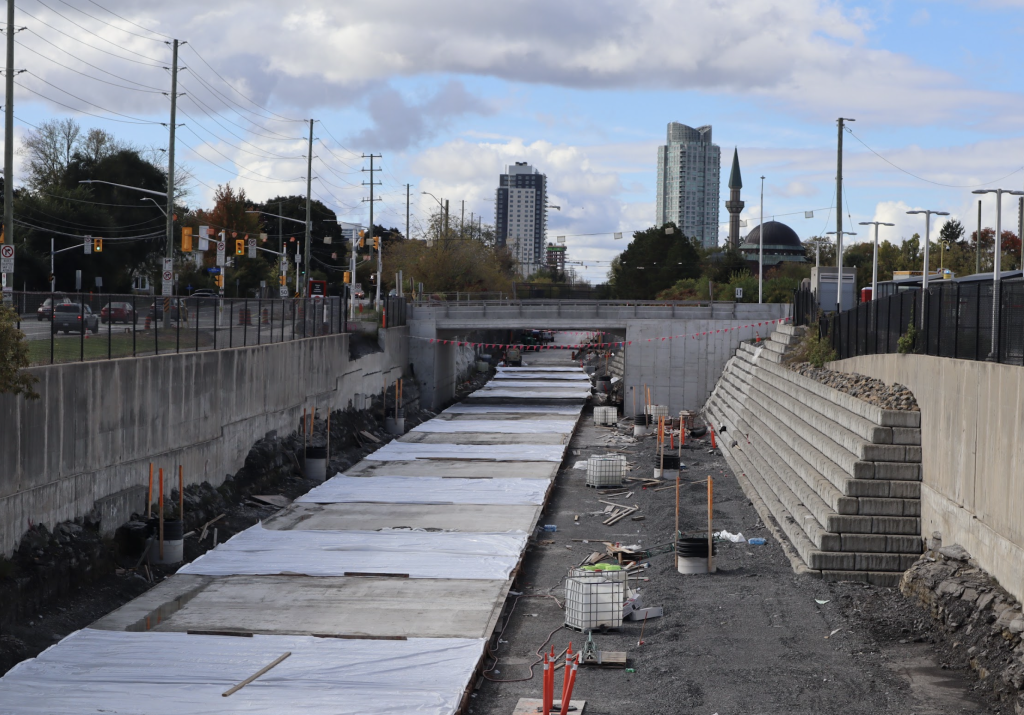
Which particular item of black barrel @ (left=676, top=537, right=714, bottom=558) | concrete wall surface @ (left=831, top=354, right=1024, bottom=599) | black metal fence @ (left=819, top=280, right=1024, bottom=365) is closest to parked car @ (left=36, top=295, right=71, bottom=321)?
black barrel @ (left=676, top=537, right=714, bottom=558)

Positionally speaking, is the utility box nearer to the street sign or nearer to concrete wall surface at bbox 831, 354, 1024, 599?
concrete wall surface at bbox 831, 354, 1024, 599

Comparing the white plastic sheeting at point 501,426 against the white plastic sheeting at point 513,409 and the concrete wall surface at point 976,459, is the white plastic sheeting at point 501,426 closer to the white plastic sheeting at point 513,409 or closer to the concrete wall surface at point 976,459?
the white plastic sheeting at point 513,409

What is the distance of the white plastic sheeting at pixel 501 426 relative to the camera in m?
45.7

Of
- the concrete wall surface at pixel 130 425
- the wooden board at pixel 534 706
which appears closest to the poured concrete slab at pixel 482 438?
the concrete wall surface at pixel 130 425

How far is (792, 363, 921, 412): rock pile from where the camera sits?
20.9 m

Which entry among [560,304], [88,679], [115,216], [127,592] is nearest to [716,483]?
[127,592]

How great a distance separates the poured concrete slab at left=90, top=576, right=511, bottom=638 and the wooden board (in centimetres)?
298

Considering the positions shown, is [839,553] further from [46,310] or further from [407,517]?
[46,310]

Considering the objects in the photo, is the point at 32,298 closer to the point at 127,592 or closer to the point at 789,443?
the point at 127,592

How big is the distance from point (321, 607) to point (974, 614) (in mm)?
10350

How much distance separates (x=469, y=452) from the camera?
38.8 metres

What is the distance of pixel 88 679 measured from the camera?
14.5 meters

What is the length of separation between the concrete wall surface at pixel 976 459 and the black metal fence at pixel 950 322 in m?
0.36

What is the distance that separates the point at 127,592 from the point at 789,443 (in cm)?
1656
